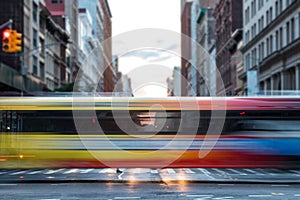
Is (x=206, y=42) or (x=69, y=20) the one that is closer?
(x=69, y=20)

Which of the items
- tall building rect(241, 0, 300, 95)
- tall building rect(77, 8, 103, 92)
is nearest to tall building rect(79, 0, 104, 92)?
tall building rect(77, 8, 103, 92)

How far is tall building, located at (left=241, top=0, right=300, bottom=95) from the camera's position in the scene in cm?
5950

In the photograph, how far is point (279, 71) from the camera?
220ft

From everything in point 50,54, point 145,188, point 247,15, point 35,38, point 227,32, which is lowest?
point 145,188

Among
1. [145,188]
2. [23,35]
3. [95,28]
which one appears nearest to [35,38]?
[23,35]

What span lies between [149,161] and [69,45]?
3396 inches

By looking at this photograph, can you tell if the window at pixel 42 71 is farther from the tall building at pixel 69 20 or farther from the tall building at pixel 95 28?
the tall building at pixel 95 28

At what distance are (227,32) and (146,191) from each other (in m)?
91.6

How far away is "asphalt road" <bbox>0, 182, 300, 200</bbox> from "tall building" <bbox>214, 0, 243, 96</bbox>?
73793 millimetres

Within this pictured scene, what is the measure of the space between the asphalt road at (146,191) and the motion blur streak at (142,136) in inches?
89.4

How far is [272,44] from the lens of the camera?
69875mm

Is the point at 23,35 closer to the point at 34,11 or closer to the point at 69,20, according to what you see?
the point at 34,11

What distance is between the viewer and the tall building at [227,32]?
98750 mm

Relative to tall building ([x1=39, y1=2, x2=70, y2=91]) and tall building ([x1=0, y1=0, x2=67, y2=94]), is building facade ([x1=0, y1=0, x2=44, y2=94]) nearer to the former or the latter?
tall building ([x1=0, y1=0, x2=67, y2=94])
